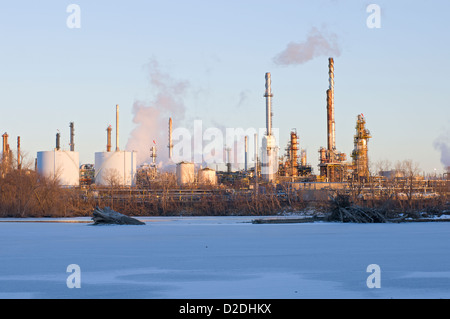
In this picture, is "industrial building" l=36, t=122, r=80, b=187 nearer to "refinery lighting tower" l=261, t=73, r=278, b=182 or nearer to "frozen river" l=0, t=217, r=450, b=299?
"refinery lighting tower" l=261, t=73, r=278, b=182

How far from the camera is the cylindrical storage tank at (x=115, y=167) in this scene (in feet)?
221

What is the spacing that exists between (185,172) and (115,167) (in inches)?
434

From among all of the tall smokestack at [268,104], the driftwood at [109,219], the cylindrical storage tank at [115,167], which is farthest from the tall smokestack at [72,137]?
the driftwood at [109,219]

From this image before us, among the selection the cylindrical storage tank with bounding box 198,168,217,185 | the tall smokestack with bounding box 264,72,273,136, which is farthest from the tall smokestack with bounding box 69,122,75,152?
the tall smokestack with bounding box 264,72,273,136

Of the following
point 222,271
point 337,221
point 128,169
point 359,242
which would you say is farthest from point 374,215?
point 128,169

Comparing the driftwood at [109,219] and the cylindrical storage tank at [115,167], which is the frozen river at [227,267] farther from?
the cylindrical storage tank at [115,167]

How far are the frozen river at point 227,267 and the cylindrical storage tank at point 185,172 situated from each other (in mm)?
53621

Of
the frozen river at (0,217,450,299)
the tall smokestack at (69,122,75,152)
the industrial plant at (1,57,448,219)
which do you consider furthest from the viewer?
the tall smokestack at (69,122,75,152)

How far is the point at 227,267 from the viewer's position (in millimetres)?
14023

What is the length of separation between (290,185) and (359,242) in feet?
142

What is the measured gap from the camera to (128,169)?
6838 cm

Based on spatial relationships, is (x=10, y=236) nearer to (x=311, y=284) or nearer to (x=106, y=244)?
(x=106, y=244)

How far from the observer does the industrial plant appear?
5862 centimetres

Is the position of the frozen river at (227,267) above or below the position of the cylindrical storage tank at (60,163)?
below
